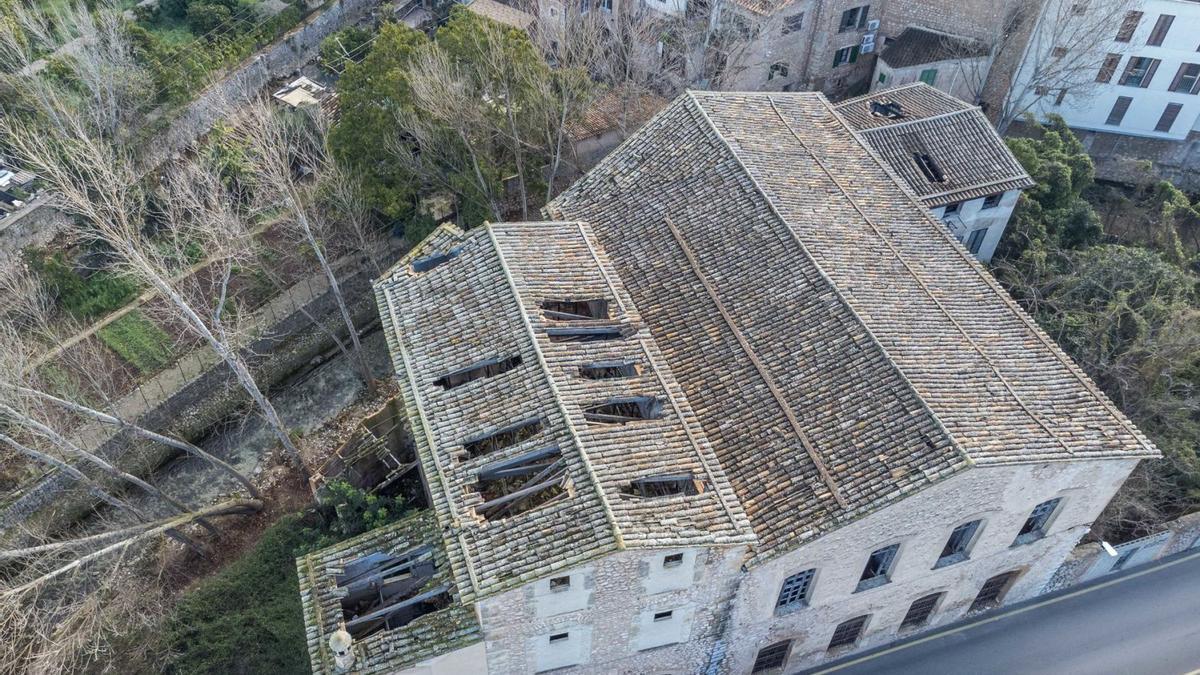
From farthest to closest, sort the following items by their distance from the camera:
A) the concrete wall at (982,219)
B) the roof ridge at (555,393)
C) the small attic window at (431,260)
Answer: the concrete wall at (982,219) → the small attic window at (431,260) → the roof ridge at (555,393)

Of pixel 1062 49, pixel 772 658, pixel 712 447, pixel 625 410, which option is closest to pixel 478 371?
pixel 625 410

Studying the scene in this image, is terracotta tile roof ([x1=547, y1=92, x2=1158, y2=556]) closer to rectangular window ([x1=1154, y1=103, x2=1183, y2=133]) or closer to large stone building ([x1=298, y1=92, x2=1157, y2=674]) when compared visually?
large stone building ([x1=298, y1=92, x2=1157, y2=674])

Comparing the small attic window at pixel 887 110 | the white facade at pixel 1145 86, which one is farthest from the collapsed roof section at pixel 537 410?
the white facade at pixel 1145 86

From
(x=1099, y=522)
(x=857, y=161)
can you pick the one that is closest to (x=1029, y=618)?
(x=1099, y=522)

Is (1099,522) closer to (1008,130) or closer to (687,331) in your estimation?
(687,331)

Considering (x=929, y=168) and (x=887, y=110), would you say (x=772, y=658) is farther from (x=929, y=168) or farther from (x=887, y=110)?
(x=887, y=110)

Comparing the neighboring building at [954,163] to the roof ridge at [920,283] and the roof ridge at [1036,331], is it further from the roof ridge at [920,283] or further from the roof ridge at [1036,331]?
the roof ridge at [920,283]
